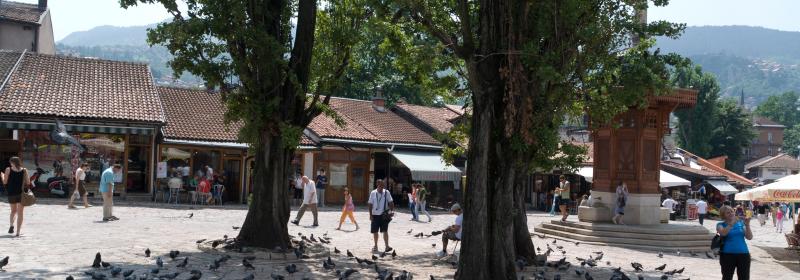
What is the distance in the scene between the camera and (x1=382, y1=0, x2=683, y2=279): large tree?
422 inches

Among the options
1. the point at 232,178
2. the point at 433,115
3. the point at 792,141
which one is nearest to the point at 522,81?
the point at 232,178

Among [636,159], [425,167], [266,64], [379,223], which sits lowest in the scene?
[379,223]

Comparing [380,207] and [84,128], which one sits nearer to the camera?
[380,207]

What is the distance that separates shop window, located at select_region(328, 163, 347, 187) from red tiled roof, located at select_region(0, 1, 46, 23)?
2068 centimetres

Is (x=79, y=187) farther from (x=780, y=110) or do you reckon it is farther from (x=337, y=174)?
(x=780, y=110)

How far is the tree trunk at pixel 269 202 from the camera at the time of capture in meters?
13.8

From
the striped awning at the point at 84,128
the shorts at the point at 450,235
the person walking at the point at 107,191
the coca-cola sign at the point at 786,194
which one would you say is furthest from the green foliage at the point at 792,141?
the person walking at the point at 107,191

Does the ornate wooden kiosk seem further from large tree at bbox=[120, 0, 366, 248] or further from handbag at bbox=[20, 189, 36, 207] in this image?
handbag at bbox=[20, 189, 36, 207]

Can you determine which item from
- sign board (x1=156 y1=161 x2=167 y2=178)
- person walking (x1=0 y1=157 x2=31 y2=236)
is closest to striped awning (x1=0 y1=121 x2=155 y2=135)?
sign board (x1=156 y1=161 x2=167 y2=178)

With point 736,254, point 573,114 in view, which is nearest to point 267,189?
point 573,114

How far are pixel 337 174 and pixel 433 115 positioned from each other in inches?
349

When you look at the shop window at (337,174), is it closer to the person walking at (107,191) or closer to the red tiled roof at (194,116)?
the red tiled roof at (194,116)

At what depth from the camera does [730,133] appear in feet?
215

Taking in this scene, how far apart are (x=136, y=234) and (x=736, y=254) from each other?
431 inches
